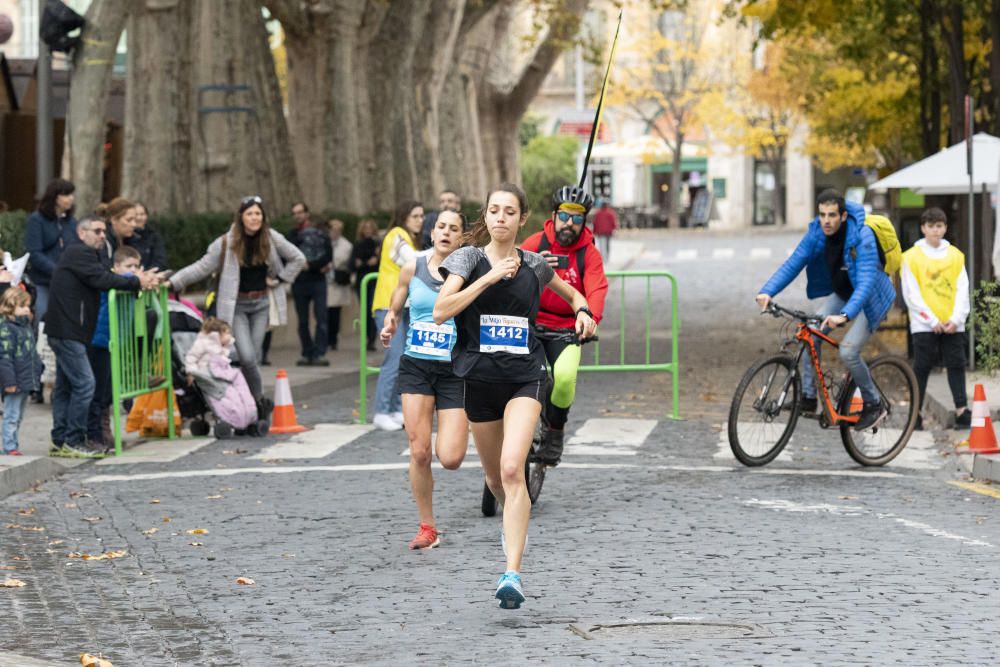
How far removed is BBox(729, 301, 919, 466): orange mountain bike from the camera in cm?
1254

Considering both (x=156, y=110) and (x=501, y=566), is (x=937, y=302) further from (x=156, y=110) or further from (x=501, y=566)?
(x=156, y=110)

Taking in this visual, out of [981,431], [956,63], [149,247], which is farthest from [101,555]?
[956,63]

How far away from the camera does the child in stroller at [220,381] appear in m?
14.6

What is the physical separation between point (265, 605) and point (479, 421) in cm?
123

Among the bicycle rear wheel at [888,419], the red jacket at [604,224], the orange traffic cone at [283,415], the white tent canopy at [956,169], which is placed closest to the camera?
the bicycle rear wheel at [888,419]

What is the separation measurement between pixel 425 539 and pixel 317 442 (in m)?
5.03

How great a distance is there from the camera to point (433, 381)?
31.7 feet

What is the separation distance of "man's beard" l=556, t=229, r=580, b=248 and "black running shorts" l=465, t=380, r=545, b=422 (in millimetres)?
2084

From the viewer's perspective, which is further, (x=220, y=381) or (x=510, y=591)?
(x=220, y=381)

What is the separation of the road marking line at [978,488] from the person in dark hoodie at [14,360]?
6043 mm

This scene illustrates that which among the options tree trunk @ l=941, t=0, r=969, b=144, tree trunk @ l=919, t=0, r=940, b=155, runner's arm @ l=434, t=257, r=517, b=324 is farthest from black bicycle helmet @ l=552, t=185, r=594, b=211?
tree trunk @ l=919, t=0, r=940, b=155

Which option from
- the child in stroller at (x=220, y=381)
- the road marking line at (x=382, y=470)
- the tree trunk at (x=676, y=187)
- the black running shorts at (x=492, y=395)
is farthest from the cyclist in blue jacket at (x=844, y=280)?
the tree trunk at (x=676, y=187)

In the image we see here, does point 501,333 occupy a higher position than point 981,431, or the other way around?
point 501,333

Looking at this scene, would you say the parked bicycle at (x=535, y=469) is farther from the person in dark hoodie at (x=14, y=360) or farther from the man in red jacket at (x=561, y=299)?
the person in dark hoodie at (x=14, y=360)
